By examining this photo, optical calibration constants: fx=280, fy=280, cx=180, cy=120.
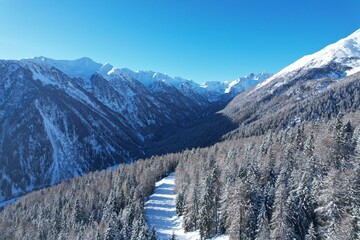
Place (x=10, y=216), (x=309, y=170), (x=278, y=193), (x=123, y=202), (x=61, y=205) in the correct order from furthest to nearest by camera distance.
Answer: (x=10, y=216), (x=61, y=205), (x=123, y=202), (x=309, y=170), (x=278, y=193)

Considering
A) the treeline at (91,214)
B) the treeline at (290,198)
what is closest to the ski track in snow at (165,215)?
the treeline at (290,198)

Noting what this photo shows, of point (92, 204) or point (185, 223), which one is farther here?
point (92, 204)

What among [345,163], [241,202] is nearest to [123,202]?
[241,202]

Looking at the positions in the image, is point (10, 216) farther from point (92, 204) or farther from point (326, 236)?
point (326, 236)

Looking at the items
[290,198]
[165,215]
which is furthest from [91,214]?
[290,198]

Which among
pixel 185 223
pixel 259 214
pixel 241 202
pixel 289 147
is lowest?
pixel 185 223

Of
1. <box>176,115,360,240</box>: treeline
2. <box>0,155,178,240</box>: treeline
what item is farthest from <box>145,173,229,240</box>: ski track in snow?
<box>0,155,178,240</box>: treeline

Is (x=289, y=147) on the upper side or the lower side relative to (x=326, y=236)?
A: upper

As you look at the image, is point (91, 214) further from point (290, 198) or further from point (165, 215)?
point (290, 198)

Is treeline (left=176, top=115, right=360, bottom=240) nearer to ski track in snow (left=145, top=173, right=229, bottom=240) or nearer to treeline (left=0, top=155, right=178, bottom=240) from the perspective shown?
ski track in snow (left=145, top=173, right=229, bottom=240)
